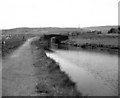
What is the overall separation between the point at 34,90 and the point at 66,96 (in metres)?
3.07

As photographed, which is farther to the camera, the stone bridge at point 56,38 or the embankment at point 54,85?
the stone bridge at point 56,38

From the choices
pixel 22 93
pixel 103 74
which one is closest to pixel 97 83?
pixel 103 74

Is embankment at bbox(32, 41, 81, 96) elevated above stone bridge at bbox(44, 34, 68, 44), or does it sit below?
below

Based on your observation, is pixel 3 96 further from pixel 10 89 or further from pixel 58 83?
pixel 58 83

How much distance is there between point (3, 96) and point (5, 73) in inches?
265

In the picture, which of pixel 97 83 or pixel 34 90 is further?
pixel 97 83

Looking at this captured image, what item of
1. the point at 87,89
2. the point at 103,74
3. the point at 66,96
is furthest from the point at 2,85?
the point at 103,74

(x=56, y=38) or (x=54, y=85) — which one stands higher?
(x=56, y=38)

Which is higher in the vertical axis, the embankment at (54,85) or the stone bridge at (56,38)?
the stone bridge at (56,38)

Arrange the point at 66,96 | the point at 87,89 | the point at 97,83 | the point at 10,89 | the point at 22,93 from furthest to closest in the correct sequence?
the point at 97,83
the point at 87,89
the point at 10,89
the point at 22,93
the point at 66,96

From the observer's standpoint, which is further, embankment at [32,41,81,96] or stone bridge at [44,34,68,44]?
stone bridge at [44,34,68,44]

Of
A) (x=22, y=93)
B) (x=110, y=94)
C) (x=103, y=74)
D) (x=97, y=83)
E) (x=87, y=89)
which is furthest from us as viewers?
(x=103, y=74)

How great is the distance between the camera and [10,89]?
1370 centimetres

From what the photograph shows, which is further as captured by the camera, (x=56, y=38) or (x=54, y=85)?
(x=56, y=38)
